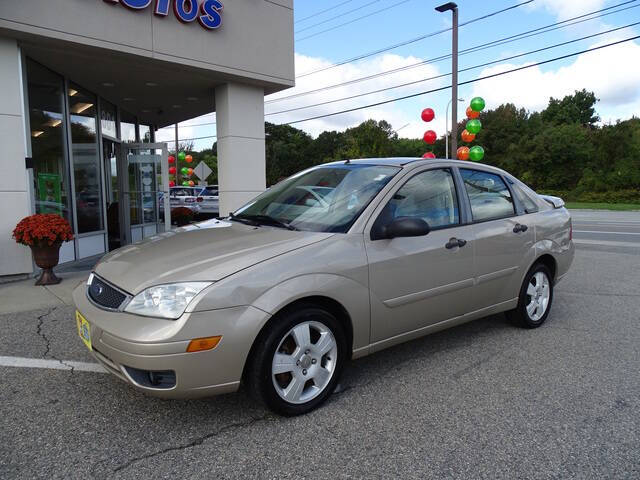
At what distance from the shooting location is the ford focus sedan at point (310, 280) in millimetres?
2559

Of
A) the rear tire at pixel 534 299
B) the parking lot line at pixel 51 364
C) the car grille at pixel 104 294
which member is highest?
the car grille at pixel 104 294

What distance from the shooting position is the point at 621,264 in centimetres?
830

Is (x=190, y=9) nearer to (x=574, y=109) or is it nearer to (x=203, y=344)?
(x=203, y=344)

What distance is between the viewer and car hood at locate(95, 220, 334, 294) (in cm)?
269

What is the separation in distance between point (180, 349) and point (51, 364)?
1.89 meters

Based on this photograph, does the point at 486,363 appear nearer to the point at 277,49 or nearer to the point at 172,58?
the point at 172,58

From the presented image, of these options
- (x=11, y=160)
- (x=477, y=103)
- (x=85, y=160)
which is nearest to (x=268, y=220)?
(x=11, y=160)

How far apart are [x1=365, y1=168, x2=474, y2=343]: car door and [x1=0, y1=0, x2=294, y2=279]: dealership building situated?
5868 millimetres

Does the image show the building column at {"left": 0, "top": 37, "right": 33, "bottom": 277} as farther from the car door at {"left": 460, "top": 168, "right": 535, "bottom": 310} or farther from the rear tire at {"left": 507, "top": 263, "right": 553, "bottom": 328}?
the rear tire at {"left": 507, "top": 263, "right": 553, "bottom": 328}

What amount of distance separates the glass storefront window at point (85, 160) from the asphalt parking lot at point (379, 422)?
5417 millimetres

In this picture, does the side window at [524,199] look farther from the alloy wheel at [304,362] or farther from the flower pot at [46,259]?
A: the flower pot at [46,259]

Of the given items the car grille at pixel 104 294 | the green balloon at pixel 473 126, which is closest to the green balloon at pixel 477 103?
the green balloon at pixel 473 126

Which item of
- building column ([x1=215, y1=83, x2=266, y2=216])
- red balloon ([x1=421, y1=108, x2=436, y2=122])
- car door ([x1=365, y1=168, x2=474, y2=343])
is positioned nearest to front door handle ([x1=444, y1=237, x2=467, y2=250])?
car door ([x1=365, y1=168, x2=474, y2=343])

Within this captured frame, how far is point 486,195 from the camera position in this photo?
4242 mm
